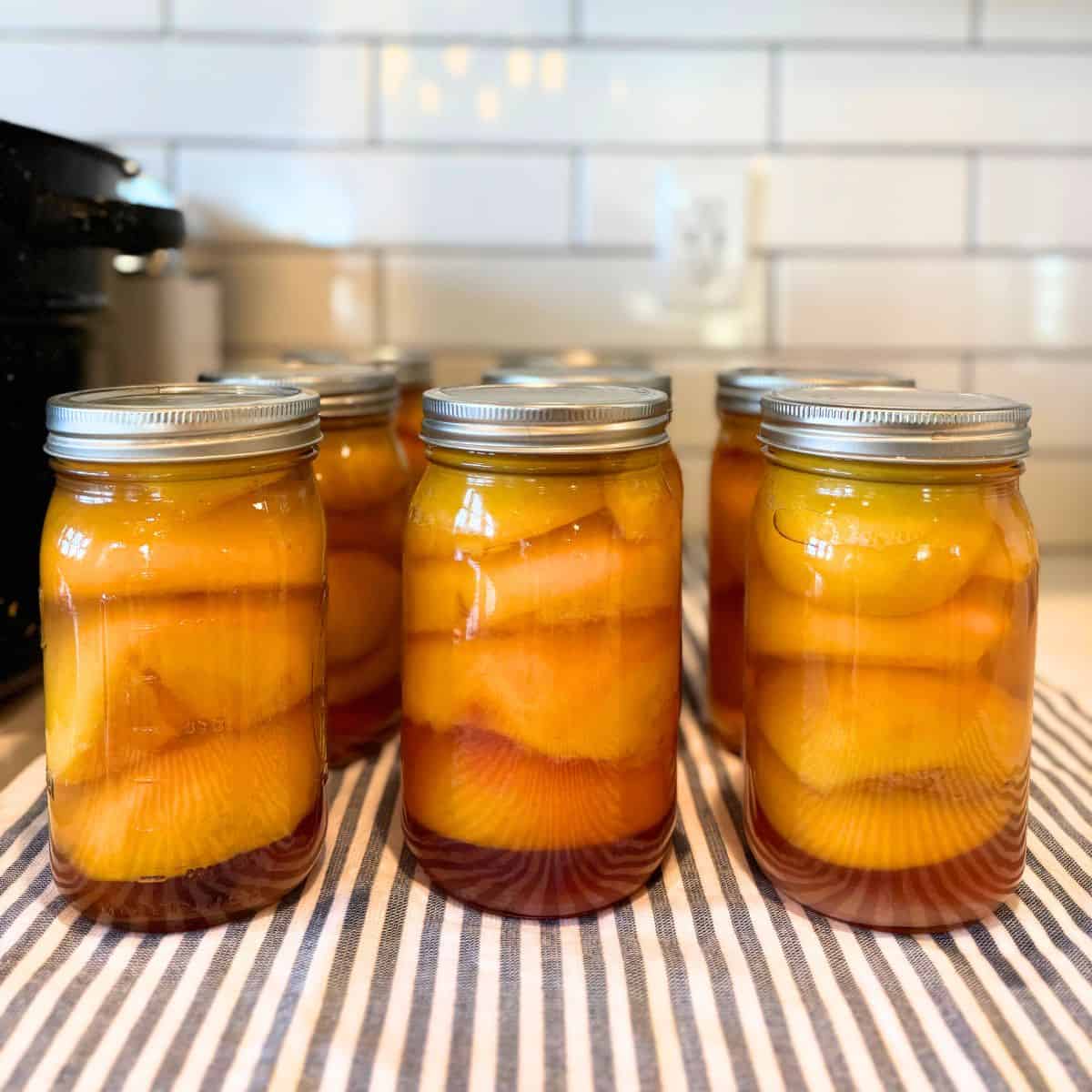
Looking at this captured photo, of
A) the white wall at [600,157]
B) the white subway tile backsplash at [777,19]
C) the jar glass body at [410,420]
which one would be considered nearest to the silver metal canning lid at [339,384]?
the jar glass body at [410,420]

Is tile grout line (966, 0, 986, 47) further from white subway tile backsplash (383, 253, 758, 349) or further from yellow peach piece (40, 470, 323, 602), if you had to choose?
yellow peach piece (40, 470, 323, 602)

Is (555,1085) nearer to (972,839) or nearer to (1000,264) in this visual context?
(972,839)

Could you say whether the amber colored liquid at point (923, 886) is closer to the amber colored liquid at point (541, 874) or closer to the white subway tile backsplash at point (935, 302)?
the amber colored liquid at point (541, 874)

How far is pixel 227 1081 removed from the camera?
1.38 ft

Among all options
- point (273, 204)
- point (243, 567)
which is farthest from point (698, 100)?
point (243, 567)

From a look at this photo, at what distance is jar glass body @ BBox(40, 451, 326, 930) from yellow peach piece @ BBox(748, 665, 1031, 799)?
0.78 ft

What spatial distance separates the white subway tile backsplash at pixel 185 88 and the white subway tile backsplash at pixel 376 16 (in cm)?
2

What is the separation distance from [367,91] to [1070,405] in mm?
738

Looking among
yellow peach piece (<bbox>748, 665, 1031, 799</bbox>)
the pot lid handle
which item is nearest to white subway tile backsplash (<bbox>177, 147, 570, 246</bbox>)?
the pot lid handle

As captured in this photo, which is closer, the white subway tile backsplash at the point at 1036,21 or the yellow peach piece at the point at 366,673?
the yellow peach piece at the point at 366,673

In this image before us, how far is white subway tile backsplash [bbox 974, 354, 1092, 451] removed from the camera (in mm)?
1128

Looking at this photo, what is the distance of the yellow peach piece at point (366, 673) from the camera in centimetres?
68

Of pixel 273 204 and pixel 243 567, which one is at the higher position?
pixel 273 204

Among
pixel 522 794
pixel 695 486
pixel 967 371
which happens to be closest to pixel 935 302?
pixel 967 371
